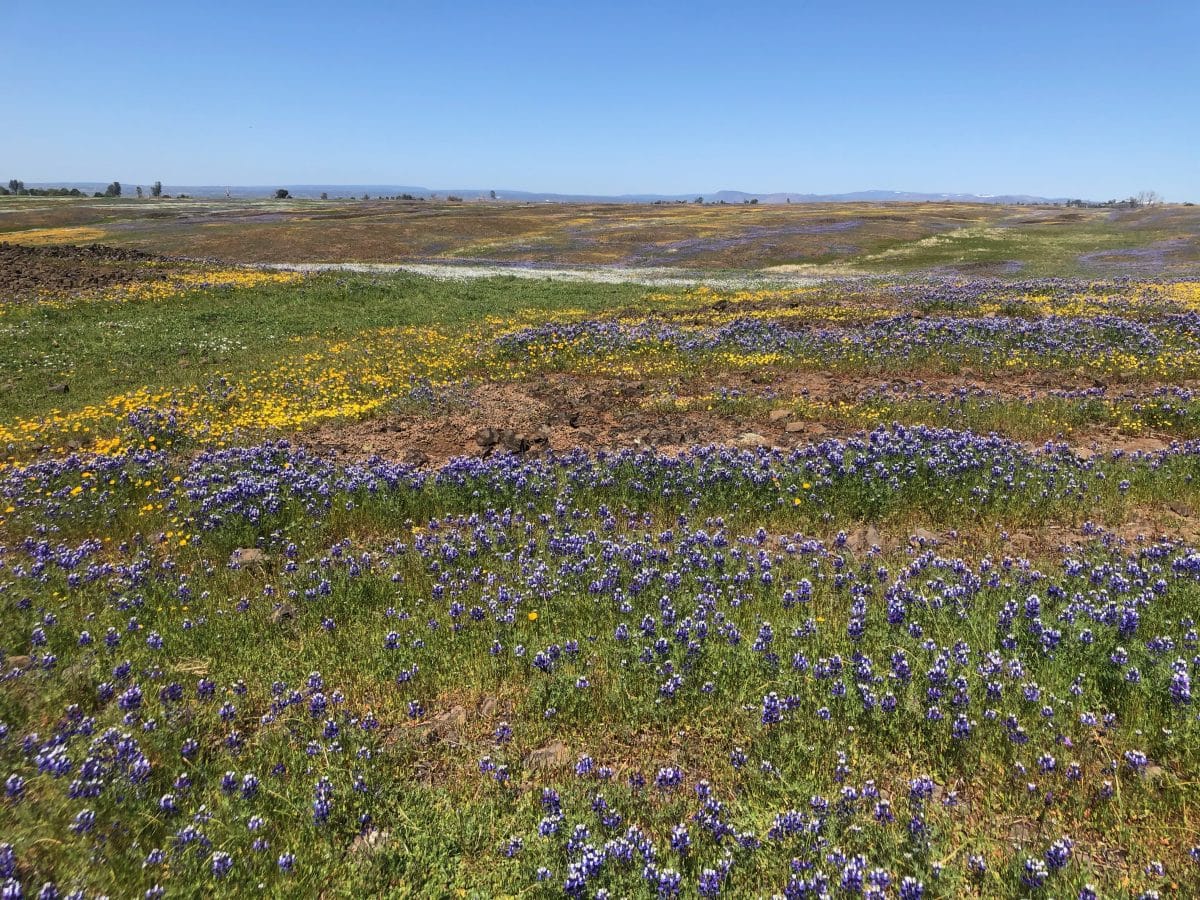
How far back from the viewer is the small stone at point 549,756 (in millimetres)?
4609

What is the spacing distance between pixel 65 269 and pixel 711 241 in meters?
51.8

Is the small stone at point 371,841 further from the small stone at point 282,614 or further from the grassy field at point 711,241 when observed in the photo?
the grassy field at point 711,241

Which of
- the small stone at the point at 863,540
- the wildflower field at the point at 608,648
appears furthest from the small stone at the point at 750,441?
the small stone at the point at 863,540

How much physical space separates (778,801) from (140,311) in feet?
102

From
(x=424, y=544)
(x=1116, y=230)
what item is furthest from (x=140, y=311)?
(x=1116, y=230)

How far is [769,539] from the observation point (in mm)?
8281

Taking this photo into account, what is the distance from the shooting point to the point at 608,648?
5805mm

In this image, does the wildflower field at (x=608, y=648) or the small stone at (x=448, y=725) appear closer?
the wildflower field at (x=608, y=648)

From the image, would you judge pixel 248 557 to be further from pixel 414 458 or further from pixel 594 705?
pixel 594 705

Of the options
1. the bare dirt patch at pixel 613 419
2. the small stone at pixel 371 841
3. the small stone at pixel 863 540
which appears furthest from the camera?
the bare dirt patch at pixel 613 419

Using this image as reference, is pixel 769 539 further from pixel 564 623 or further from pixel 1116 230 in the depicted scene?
pixel 1116 230

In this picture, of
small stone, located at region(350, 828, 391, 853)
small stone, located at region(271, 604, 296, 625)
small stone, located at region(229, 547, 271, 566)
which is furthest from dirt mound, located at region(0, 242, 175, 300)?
small stone, located at region(350, 828, 391, 853)

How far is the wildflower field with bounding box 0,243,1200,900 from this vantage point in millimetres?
3734

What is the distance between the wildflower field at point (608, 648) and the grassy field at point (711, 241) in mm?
41963
